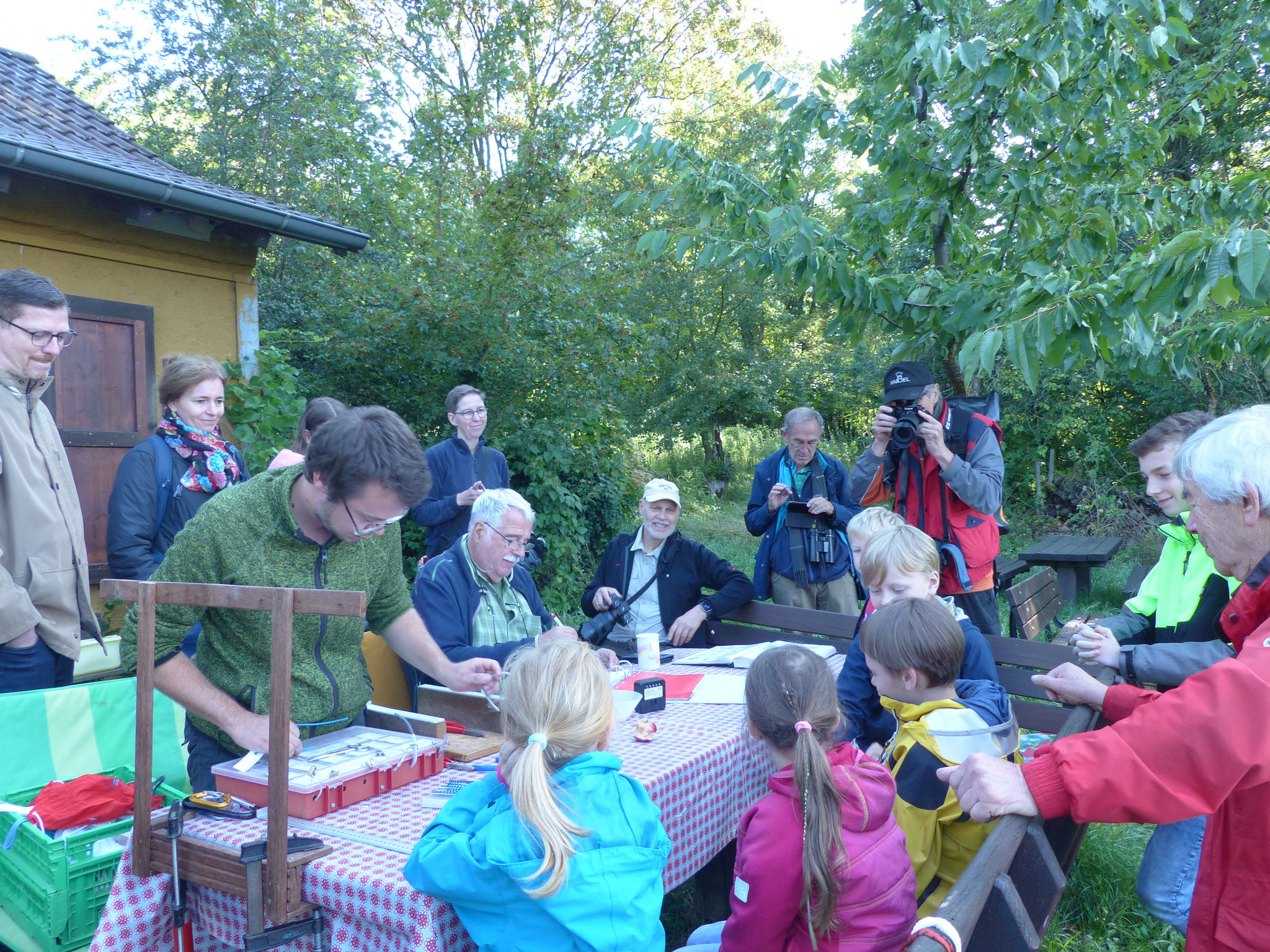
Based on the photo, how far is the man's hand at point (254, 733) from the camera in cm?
188

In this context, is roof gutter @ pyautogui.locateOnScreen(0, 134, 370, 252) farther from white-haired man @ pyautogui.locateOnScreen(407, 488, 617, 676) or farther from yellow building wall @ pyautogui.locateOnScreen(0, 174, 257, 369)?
white-haired man @ pyautogui.locateOnScreen(407, 488, 617, 676)

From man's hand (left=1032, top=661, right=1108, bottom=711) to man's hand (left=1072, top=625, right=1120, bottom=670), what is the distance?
0.18 metres

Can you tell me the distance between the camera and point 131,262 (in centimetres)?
552

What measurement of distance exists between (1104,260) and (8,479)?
4342 millimetres

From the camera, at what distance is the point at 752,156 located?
57.5ft

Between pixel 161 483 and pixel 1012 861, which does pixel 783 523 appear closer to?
pixel 161 483

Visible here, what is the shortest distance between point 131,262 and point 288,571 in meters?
4.46

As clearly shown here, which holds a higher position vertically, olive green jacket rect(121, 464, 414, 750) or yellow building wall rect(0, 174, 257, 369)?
yellow building wall rect(0, 174, 257, 369)

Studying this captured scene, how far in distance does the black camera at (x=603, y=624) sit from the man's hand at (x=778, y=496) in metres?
1.22

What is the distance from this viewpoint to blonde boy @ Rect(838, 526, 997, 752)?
8.91ft

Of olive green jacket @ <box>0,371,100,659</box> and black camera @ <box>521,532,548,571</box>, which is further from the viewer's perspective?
black camera @ <box>521,532,548,571</box>

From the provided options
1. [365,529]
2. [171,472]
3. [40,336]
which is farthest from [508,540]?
[40,336]

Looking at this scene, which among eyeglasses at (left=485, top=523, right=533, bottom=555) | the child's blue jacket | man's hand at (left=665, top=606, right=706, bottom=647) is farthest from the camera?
man's hand at (left=665, top=606, right=706, bottom=647)

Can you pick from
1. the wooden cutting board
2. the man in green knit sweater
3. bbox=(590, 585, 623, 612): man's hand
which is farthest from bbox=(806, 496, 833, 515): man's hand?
the man in green knit sweater
